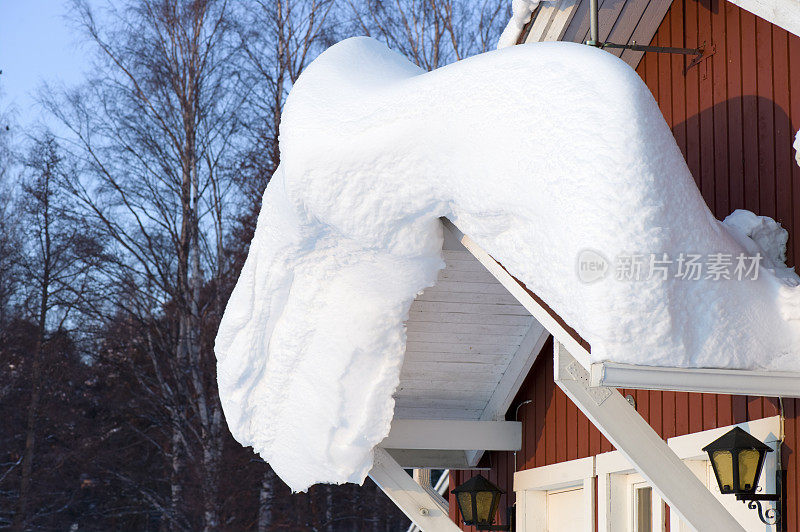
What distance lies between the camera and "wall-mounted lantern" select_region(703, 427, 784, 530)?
10.4 ft

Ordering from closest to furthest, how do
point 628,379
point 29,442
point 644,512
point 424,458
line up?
point 628,379 < point 644,512 < point 424,458 < point 29,442

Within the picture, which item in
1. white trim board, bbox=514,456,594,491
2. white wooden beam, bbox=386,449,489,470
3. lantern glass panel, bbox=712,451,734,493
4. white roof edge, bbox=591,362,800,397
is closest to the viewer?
white roof edge, bbox=591,362,800,397

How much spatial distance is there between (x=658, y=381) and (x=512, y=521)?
3.35 metres

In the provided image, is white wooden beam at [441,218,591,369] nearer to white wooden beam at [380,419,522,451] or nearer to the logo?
the logo

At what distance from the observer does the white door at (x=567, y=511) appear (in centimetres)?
506

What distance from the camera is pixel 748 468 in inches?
125

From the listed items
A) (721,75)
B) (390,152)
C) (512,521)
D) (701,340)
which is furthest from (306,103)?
(512,521)

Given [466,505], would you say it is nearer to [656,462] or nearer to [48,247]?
[656,462]

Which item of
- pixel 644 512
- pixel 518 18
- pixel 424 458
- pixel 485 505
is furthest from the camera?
pixel 424 458

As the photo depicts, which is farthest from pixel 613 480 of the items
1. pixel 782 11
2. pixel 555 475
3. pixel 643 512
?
pixel 782 11

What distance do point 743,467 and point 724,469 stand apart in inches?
2.9

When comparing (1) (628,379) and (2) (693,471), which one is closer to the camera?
(1) (628,379)

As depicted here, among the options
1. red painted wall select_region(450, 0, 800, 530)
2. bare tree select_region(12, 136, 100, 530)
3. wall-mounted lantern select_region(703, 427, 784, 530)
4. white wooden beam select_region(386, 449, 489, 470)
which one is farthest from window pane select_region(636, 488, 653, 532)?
bare tree select_region(12, 136, 100, 530)

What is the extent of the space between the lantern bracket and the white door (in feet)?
5.12
